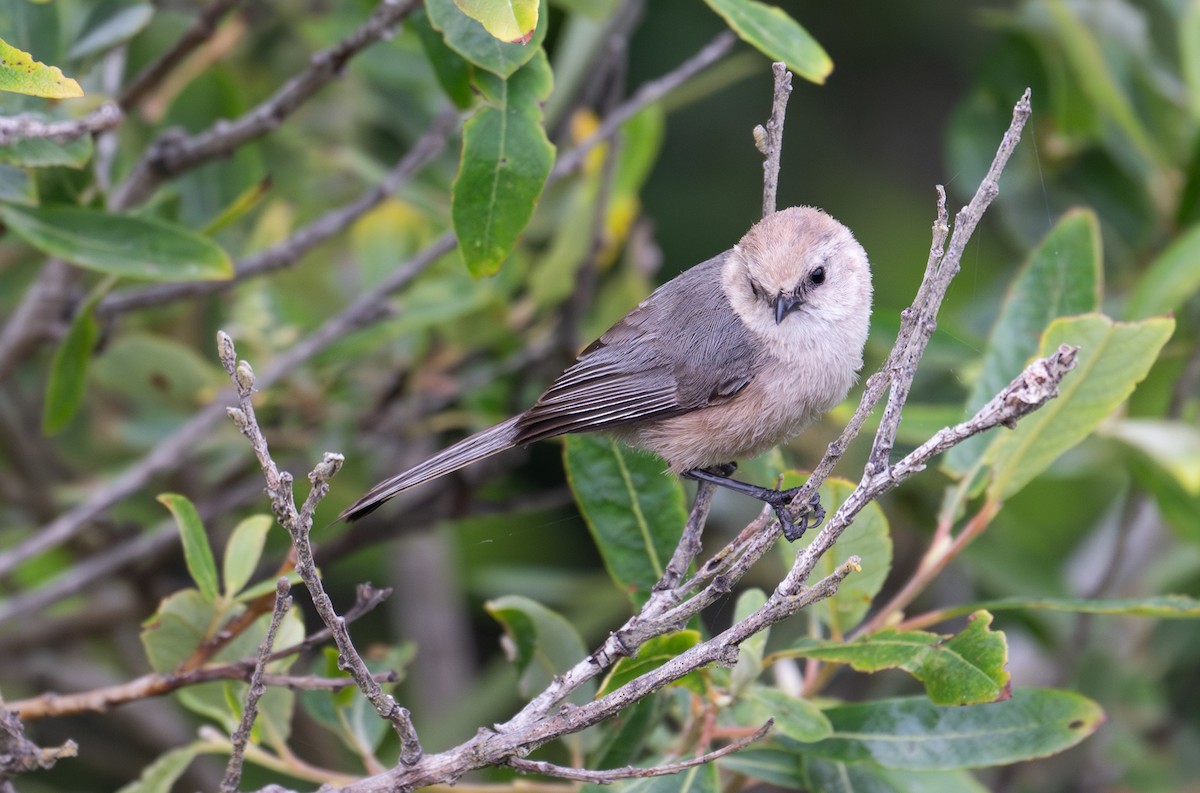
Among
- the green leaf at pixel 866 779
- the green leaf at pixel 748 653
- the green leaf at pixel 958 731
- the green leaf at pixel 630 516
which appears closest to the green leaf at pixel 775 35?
the green leaf at pixel 630 516

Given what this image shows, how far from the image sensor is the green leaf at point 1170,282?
135 inches

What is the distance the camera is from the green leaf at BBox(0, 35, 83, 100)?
6.47 ft

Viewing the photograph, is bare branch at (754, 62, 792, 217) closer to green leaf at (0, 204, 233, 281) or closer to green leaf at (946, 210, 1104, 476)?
green leaf at (946, 210, 1104, 476)

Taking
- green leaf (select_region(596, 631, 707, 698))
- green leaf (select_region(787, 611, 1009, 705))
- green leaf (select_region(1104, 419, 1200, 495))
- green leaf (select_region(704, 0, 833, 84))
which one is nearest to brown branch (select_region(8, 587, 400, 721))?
green leaf (select_region(596, 631, 707, 698))

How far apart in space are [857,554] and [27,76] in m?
1.76

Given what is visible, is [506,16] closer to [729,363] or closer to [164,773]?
[729,363]

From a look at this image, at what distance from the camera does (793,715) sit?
237 centimetres

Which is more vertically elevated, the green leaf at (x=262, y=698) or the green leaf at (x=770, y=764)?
the green leaf at (x=262, y=698)

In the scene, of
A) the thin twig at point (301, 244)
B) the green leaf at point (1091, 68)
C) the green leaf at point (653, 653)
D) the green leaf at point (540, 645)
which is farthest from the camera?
the green leaf at point (1091, 68)

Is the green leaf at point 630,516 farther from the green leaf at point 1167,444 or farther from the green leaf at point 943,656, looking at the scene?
the green leaf at point 1167,444

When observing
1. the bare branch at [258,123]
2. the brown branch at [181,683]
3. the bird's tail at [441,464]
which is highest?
the bare branch at [258,123]

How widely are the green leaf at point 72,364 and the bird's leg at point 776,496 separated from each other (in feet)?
4.83

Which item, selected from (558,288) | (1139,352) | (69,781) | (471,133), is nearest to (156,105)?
(558,288)

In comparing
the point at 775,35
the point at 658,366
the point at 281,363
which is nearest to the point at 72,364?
the point at 281,363
